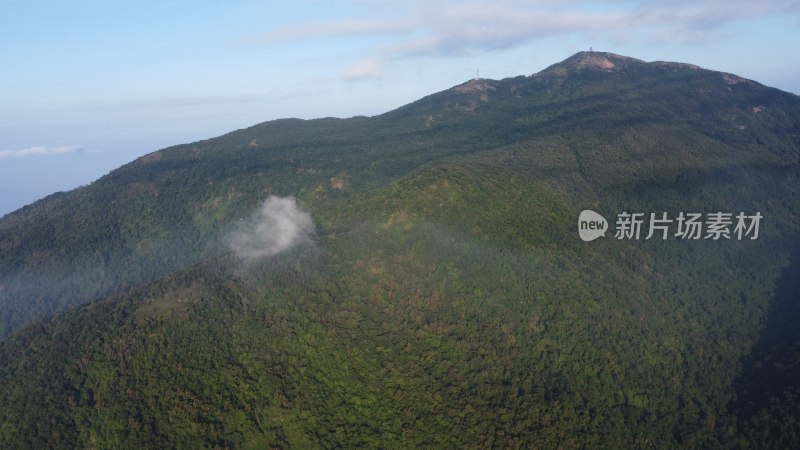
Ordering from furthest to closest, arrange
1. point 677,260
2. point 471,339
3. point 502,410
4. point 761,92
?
point 761,92 < point 677,260 < point 471,339 < point 502,410

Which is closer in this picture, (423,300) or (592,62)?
(423,300)

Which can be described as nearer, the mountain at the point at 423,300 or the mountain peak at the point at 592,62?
the mountain at the point at 423,300

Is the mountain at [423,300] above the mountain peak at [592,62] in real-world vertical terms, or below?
below

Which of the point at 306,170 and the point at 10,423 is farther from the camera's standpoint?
the point at 306,170

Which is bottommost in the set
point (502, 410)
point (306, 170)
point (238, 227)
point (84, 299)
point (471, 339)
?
point (502, 410)

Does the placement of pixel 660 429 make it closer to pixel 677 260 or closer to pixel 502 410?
pixel 502 410

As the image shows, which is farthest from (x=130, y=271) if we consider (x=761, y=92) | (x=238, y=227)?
(x=761, y=92)

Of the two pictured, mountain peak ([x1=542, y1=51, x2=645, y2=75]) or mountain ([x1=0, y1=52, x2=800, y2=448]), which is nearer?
mountain ([x1=0, y1=52, x2=800, y2=448])

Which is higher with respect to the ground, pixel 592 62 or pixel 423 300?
pixel 592 62
